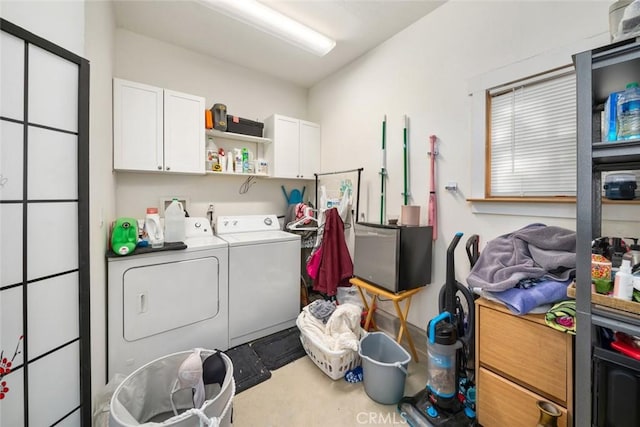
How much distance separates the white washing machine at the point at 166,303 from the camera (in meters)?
1.76

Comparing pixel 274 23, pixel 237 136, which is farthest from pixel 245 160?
pixel 274 23

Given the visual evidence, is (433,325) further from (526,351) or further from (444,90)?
(444,90)

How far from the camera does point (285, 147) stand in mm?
3066

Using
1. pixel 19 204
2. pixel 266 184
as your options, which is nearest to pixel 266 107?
pixel 266 184

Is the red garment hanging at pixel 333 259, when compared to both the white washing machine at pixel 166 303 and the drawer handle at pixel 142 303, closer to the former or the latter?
the white washing machine at pixel 166 303

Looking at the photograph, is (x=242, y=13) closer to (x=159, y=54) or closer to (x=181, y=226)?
(x=159, y=54)

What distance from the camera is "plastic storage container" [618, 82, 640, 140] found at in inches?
35.7

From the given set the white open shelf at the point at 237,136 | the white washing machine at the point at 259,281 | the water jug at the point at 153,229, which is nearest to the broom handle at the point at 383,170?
the white washing machine at the point at 259,281

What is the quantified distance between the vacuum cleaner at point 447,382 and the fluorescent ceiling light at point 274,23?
2502mm

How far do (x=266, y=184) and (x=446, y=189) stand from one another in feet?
7.21

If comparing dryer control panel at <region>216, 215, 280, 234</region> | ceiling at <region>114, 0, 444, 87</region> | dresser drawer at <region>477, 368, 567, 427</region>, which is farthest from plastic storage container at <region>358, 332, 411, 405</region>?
ceiling at <region>114, 0, 444, 87</region>

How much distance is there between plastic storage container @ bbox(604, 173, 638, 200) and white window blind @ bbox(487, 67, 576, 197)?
0.72 feet

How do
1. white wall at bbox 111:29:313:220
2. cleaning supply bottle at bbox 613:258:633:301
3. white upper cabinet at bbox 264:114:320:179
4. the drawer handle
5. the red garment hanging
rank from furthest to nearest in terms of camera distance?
white upper cabinet at bbox 264:114:320:179
the red garment hanging
white wall at bbox 111:29:313:220
the drawer handle
cleaning supply bottle at bbox 613:258:633:301

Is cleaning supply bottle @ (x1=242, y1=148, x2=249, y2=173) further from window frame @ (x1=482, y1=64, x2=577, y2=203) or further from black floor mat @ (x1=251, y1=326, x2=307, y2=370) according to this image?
A: window frame @ (x1=482, y1=64, x2=577, y2=203)
